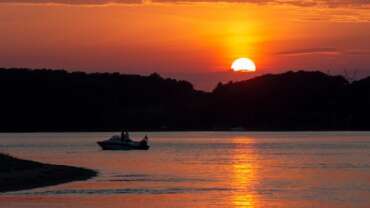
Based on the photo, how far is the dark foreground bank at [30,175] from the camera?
161 ft

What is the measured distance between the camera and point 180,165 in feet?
244

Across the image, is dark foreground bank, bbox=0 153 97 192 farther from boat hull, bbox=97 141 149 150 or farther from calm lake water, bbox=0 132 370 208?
boat hull, bbox=97 141 149 150

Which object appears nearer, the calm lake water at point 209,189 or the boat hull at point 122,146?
the calm lake water at point 209,189

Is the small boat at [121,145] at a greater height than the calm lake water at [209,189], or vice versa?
the small boat at [121,145]

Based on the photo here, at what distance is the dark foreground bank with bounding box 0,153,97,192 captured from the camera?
49000mm

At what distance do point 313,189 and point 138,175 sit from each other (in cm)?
1477

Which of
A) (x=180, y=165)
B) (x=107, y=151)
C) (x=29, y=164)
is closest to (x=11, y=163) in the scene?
(x=29, y=164)

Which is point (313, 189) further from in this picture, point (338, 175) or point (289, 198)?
point (338, 175)

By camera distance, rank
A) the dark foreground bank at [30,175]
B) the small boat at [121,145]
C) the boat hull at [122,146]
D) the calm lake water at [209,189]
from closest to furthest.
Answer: the calm lake water at [209,189], the dark foreground bank at [30,175], the small boat at [121,145], the boat hull at [122,146]

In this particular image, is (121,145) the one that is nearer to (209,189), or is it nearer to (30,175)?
(30,175)

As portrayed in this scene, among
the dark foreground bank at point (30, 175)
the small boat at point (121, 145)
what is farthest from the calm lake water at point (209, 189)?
the small boat at point (121, 145)

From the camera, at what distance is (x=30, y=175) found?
173ft

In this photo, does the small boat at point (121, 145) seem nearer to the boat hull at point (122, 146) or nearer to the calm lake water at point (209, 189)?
the boat hull at point (122, 146)

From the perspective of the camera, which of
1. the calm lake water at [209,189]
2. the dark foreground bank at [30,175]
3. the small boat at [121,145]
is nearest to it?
the calm lake water at [209,189]
